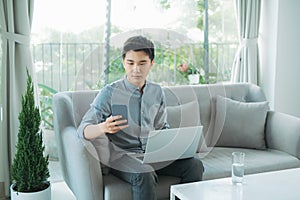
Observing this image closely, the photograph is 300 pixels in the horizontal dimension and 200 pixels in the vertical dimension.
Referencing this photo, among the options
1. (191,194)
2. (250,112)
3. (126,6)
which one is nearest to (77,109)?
(191,194)

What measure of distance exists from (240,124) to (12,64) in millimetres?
1639

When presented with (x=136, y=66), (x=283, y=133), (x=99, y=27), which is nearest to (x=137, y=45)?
(x=136, y=66)

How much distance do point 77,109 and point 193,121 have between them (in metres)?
0.77

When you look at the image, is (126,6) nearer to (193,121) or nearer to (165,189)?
(193,121)

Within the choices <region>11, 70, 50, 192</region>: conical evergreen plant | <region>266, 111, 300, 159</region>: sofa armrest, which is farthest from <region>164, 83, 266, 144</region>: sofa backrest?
<region>11, 70, 50, 192</region>: conical evergreen plant

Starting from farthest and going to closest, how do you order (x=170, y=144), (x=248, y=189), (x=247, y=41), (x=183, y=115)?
(x=247, y=41) < (x=183, y=115) < (x=170, y=144) < (x=248, y=189)

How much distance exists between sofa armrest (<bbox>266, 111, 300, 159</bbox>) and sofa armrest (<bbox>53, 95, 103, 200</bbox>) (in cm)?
132

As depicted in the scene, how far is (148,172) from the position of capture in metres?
2.17

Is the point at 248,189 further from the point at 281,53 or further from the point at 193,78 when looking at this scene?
the point at 281,53

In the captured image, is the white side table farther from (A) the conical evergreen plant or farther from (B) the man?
(A) the conical evergreen plant

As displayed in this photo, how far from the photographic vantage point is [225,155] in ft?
8.88

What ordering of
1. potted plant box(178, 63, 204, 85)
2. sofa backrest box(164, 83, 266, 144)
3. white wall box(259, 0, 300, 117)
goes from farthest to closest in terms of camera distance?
white wall box(259, 0, 300, 117)
sofa backrest box(164, 83, 266, 144)
potted plant box(178, 63, 204, 85)

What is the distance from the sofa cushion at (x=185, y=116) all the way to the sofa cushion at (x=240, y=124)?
0.20 metres

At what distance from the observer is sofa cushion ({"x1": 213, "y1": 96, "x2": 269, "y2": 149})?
2.87 m
